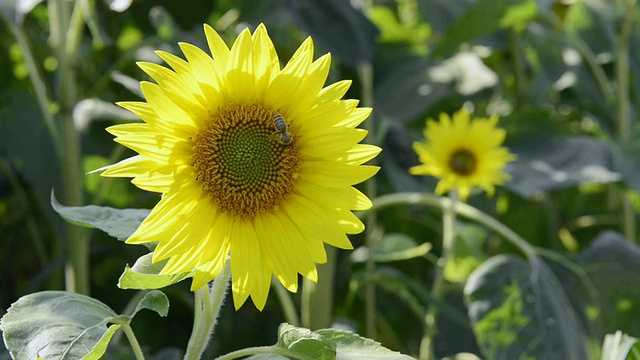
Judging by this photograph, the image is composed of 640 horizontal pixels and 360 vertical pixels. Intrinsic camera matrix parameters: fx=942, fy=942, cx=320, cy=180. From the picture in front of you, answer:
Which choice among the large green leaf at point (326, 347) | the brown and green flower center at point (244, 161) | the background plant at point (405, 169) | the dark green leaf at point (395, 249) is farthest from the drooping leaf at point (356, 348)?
the dark green leaf at point (395, 249)

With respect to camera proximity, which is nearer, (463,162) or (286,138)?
(286,138)

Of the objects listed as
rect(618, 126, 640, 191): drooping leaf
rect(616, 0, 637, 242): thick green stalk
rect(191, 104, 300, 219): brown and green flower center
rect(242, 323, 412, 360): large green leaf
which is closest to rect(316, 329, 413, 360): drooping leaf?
rect(242, 323, 412, 360): large green leaf

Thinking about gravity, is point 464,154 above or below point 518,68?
below

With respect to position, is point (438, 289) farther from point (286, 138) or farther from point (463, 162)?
point (286, 138)

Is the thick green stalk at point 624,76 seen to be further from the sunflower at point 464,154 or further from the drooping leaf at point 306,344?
the drooping leaf at point 306,344

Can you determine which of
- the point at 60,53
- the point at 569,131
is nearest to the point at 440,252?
the point at 569,131

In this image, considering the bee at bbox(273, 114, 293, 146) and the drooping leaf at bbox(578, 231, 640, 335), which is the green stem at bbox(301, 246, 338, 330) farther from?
the bee at bbox(273, 114, 293, 146)

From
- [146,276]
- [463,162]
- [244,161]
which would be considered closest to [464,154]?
[463,162]
